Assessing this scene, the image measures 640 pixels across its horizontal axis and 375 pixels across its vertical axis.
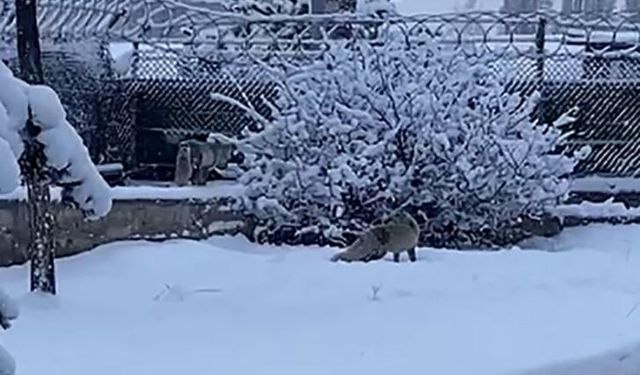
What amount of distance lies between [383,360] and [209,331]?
0.70 meters

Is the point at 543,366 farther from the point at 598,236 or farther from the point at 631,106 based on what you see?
Result: the point at 631,106

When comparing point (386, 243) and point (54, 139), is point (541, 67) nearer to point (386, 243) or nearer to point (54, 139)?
point (386, 243)

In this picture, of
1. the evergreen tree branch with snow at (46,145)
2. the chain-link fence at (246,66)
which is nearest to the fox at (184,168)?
the chain-link fence at (246,66)

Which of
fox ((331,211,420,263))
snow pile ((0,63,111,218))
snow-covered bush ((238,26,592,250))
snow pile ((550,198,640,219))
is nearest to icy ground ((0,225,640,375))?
fox ((331,211,420,263))

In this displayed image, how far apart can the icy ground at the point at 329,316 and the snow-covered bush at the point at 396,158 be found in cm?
132

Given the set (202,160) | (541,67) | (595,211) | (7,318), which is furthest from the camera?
(541,67)

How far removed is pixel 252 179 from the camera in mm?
7094

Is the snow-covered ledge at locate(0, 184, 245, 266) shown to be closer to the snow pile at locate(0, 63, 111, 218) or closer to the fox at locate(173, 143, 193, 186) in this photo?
the fox at locate(173, 143, 193, 186)

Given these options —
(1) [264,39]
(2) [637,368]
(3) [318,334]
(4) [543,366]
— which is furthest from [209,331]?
(1) [264,39]

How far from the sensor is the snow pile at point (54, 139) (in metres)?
3.72

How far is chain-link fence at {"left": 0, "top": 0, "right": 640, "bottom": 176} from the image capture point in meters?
9.06

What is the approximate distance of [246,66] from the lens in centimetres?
938

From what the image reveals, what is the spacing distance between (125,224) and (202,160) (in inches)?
58.6

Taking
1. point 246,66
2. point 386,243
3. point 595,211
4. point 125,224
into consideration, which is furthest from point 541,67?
point 125,224
